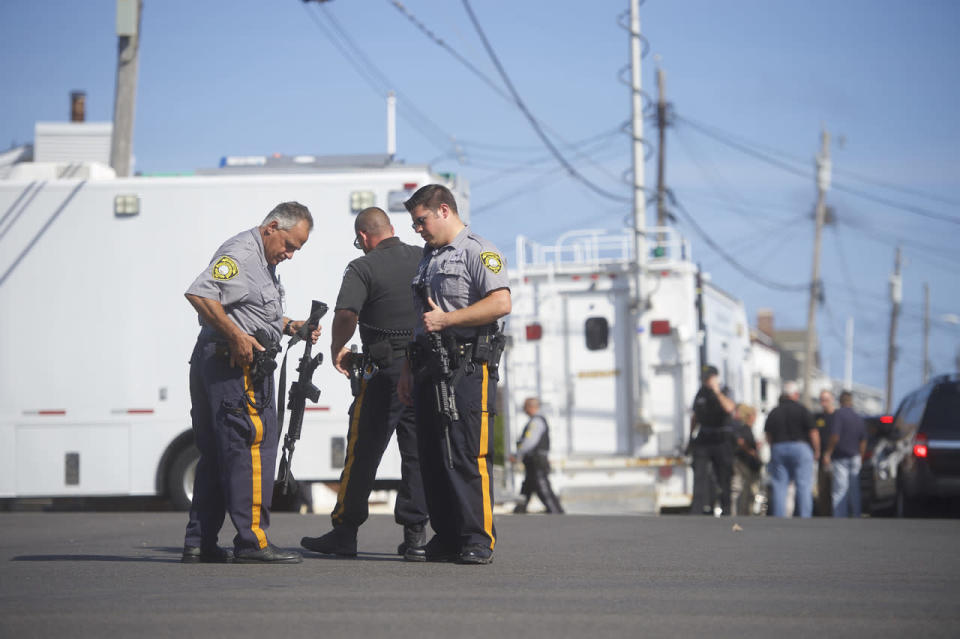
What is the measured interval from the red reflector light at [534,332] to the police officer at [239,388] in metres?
9.81

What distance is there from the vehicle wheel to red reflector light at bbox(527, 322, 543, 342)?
4860mm

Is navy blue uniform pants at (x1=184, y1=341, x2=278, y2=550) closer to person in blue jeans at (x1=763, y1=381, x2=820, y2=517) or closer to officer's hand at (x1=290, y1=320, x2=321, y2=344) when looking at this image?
officer's hand at (x1=290, y1=320, x2=321, y2=344)

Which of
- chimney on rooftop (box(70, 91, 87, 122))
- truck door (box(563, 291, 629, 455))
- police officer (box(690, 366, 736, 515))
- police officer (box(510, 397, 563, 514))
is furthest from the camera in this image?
chimney on rooftop (box(70, 91, 87, 122))

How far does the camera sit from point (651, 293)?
1667cm

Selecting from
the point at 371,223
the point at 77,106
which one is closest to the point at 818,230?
the point at 77,106

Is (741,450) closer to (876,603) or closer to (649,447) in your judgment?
(649,447)

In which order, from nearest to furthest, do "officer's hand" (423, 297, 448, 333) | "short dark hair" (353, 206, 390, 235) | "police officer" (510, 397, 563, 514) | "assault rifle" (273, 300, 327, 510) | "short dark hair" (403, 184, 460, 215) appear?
"officer's hand" (423, 297, 448, 333), "short dark hair" (403, 184, 460, 215), "assault rifle" (273, 300, 327, 510), "short dark hair" (353, 206, 390, 235), "police officer" (510, 397, 563, 514)

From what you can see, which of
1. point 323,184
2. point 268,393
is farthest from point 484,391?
point 323,184

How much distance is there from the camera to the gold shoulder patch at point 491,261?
7.05m

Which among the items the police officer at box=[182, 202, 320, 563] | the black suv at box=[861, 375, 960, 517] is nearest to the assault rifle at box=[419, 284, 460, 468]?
the police officer at box=[182, 202, 320, 563]

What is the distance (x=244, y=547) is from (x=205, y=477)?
419mm

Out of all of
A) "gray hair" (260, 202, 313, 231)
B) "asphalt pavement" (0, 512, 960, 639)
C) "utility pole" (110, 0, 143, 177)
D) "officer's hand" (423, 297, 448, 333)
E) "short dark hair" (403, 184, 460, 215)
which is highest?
"utility pole" (110, 0, 143, 177)

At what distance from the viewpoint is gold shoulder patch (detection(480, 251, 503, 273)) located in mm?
7051

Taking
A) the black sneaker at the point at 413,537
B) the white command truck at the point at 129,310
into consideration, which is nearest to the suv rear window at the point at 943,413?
the white command truck at the point at 129,310
